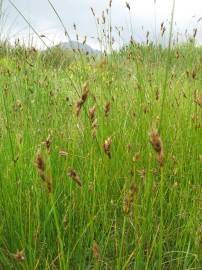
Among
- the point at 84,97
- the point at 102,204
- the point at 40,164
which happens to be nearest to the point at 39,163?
the point at 40,164

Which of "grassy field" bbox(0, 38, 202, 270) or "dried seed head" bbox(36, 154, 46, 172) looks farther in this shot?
"grassy field" bbox(0, 38, 202, 270)

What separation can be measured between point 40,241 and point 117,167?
18.8 inches

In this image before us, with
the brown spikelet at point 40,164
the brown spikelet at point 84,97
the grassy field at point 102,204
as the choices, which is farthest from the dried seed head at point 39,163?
the grassy field at point 102,204

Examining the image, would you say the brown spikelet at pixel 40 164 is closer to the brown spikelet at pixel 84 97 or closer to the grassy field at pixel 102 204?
the brown spikelet at pixel 84 97

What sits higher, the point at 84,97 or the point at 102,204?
the point at 84,97

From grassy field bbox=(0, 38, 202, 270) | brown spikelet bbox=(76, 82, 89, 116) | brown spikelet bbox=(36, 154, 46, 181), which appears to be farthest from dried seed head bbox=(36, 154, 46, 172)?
grassy field bbox=(0, 38, 202, 270)

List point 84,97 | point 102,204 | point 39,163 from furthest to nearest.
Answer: point 102,204 → point 84,97 → point 39,163

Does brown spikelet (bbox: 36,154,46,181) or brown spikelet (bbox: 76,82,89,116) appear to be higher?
brown spikelet (bbox: 76,82,89,116)

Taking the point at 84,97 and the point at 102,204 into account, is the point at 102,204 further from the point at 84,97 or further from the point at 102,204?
the point at 84,97

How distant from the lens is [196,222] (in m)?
1.59

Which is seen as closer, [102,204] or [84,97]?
[84,97]

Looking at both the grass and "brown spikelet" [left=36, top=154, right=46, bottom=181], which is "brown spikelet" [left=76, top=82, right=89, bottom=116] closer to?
the grass

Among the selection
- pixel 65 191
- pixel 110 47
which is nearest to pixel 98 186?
pixel 65 191

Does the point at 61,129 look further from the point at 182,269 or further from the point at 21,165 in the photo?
the point at 182,269
